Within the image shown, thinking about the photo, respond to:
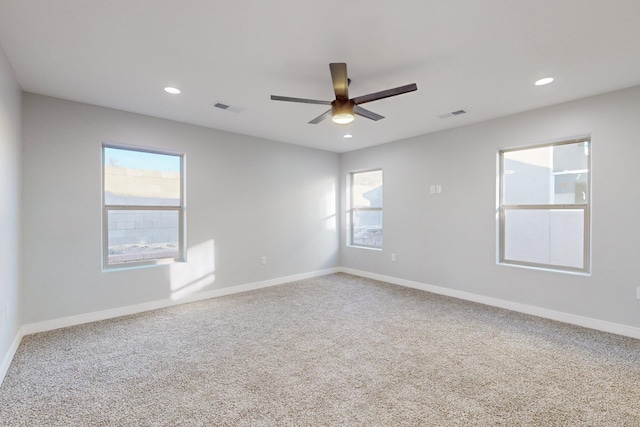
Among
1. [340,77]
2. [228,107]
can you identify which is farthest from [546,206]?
[228,107]

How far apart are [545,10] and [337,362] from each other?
2.87m

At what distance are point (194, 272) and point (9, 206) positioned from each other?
6.91ft

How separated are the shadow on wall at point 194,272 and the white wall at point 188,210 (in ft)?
0.05

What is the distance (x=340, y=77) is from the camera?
2297 mm

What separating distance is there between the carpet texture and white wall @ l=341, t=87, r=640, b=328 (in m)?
0.43

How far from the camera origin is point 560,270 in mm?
3555

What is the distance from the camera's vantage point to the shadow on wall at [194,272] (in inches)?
162

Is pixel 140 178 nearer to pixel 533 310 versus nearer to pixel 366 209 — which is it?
pixel 366 209

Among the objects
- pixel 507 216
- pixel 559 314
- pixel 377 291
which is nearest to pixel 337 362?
pixel 377 291

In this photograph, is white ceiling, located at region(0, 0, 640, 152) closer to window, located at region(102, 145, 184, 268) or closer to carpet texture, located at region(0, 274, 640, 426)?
window, located at region(102, 145, 184, 268)

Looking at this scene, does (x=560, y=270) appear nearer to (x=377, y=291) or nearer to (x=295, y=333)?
(x=377, y=291)

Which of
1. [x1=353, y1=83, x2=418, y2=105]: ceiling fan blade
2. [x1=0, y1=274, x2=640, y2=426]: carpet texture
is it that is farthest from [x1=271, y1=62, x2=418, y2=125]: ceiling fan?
[x1=0, y1=274, x2=640, y2=426]: carpet texture

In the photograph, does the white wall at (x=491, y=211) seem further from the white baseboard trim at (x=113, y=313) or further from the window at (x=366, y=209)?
the white baseboard trim at (x=113, y=313)

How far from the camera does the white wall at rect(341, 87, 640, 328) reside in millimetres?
3072
